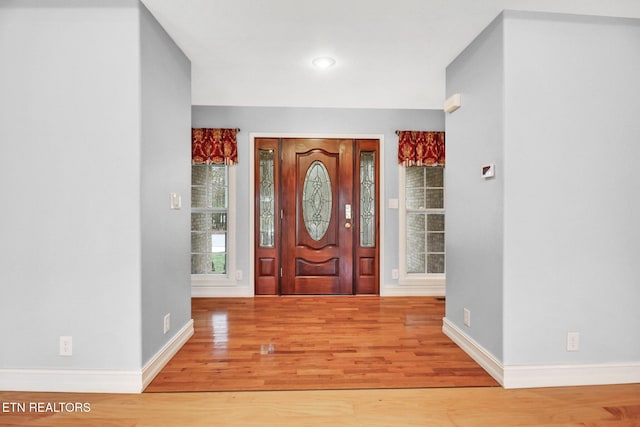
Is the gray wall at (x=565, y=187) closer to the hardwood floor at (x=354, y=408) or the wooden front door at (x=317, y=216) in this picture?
the hardwood floor at (x=354, y=408)

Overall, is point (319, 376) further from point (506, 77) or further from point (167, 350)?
point (506, 77)

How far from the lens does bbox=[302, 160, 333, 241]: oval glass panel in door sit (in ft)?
14.8

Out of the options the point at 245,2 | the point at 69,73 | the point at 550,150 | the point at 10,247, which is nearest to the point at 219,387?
the point at 10,247

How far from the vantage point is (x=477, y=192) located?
2.57 meters

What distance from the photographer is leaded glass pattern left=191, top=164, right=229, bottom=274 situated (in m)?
4.53

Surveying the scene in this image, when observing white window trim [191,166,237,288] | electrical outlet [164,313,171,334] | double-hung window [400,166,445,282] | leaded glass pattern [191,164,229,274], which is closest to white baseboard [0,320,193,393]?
electrical outlet [164,313,171,334]

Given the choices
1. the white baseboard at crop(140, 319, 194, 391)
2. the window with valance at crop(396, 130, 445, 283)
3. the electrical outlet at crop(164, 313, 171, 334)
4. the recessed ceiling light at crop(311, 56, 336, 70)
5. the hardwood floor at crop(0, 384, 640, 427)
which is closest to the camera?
the hardwood floor at crop(0, 384, 640, 427)

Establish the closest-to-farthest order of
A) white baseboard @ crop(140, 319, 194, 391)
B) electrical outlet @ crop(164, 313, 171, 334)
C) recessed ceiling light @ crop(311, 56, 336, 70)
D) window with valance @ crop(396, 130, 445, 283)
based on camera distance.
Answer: white baseboard @ crop(140, 319, 194, 391), electrical outlet @ crop(164, 313, 171, 334), recessed ceiling light @ crop(311, 56, 336, 70), window with valance @ crop(396, 130, 445, 283)

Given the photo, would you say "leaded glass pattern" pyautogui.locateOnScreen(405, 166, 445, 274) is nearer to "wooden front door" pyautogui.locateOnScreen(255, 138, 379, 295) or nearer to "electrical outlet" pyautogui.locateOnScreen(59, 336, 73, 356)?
"wooden front door" pyautogui.locateOnScreen(255, 138, 379, 295)

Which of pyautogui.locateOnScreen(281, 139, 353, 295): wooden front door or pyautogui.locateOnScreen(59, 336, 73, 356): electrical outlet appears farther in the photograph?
pyautogui.locateOnScreen(281, 139, 353, 295): wooden front door

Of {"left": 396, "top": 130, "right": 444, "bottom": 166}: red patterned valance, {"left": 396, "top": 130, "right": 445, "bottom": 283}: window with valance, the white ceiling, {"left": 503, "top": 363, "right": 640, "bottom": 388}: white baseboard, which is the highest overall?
the white ceiling

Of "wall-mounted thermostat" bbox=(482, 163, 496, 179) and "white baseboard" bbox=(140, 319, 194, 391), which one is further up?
"wall-mounted thermostat" bbox=(482, 163, 496, 179)

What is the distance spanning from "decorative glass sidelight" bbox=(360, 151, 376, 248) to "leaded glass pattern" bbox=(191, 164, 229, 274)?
180cm

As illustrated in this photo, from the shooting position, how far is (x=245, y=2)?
7.15 feet
